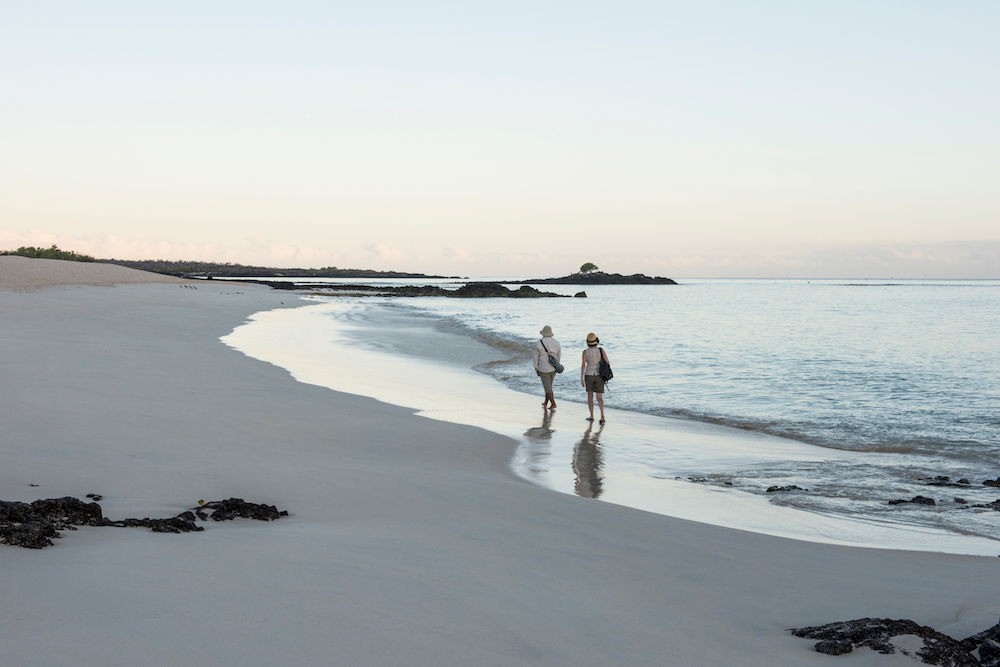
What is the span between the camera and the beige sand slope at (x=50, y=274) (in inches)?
1785

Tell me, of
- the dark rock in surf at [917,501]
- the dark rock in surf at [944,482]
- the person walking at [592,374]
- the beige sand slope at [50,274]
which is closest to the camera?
the dark rock in surf at [917,501]

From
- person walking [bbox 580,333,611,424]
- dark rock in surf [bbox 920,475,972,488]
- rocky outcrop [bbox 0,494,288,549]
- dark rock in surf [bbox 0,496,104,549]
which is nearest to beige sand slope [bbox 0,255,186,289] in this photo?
person walking [bbox 580,333,611,424]

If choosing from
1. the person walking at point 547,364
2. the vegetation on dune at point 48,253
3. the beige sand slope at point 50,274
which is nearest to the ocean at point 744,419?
the person walking at point 547,364

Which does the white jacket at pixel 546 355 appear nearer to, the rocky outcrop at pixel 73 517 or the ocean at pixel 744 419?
the ocean at pixel 744 419

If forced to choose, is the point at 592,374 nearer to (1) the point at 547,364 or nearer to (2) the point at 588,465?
(1) the point at 547,364

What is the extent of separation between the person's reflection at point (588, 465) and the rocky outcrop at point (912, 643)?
4523 millimetres

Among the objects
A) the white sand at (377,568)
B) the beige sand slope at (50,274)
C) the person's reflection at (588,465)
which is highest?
the beige sand slope at (50,274)

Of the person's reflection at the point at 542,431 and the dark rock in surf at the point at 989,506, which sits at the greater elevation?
the dark rock in surf at the point at 989,506

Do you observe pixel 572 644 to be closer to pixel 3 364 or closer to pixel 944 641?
pixel 944 641

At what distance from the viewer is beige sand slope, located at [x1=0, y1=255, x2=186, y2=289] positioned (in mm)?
45341

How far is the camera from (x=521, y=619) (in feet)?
13.5

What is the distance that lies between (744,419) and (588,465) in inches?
240

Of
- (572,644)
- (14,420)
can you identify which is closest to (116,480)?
(14,420)

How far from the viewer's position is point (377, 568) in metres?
4.71
